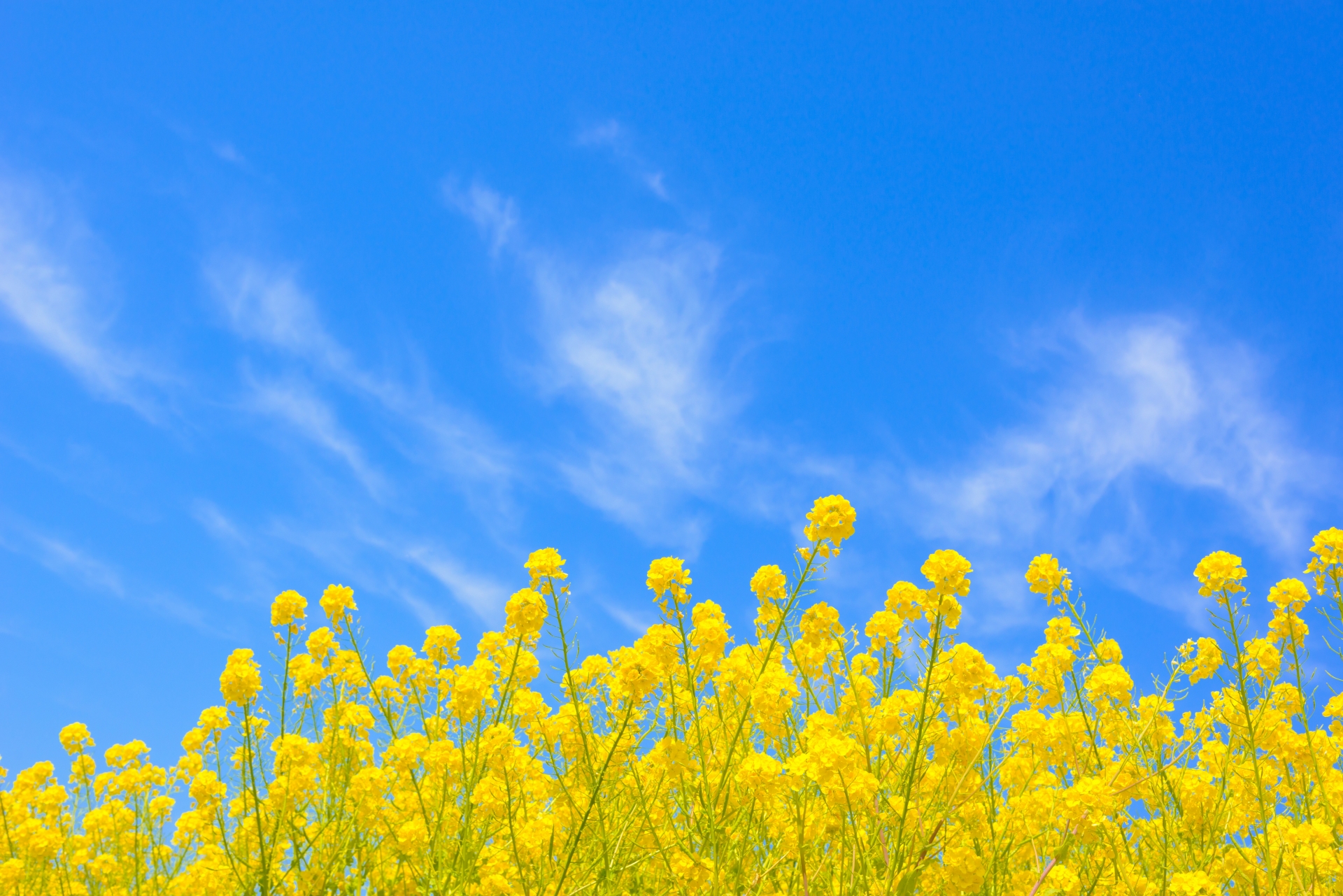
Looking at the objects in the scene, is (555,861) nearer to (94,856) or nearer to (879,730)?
(879,730)

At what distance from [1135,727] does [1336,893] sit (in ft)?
3.45

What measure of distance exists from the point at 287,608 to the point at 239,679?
0.41m

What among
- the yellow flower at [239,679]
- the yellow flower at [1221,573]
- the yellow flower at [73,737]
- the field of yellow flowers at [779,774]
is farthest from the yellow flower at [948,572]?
the yellow flower at [73,737]

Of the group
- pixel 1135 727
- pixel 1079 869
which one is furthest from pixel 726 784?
pixel 1135 727

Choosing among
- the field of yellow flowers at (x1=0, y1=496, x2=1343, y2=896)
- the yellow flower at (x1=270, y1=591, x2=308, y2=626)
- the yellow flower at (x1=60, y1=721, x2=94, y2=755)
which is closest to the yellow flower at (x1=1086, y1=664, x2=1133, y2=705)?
the field of yellow flowers at (x1=0, y1=496, x2=1343, y2=896)

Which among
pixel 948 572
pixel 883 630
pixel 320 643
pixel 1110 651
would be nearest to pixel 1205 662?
pixel 1110 651

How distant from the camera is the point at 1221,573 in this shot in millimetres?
4457

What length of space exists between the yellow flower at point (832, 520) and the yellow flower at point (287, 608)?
2433 millimetres

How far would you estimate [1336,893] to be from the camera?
3965mm

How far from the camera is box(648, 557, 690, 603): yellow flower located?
382 cm

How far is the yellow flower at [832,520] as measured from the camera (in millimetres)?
3666

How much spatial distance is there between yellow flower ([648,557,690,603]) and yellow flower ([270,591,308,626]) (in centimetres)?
175

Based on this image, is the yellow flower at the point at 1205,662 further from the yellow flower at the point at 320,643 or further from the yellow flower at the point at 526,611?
the yellow flower at the point at 320,643

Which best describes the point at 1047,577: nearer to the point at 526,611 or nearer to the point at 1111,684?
the point at 1111,684
